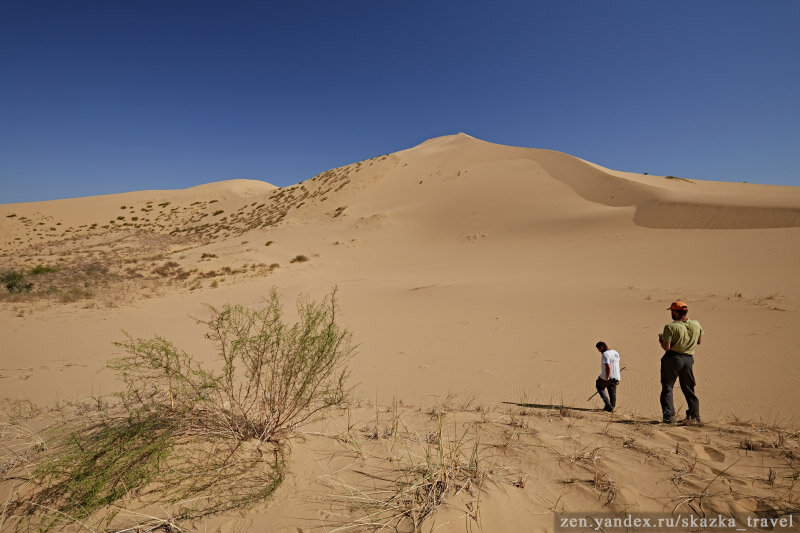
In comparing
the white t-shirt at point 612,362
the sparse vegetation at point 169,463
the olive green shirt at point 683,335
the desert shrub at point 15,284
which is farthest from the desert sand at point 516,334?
the olive green shirt at point 683,335

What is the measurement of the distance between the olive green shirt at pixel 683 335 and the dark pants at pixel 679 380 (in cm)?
9

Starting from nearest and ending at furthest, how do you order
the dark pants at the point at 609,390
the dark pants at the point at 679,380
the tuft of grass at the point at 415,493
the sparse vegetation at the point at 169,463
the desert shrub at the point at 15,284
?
the tuft of grass at the point at 415,493 → the sparse vegetation at the point at 169,463 → the dark pants at the point at 679,380 → the dark pants at the point at 609,390 → the desert shrub at the point at 15,284

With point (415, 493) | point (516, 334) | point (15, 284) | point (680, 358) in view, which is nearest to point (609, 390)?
point (680, 358)

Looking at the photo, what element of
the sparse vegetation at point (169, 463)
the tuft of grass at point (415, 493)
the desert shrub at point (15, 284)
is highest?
the desert shrub at point (15, 284)

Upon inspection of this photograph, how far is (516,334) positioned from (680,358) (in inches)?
129

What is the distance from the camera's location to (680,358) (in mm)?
3619

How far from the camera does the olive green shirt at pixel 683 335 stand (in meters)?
3.58

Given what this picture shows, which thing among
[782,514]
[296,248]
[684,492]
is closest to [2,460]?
[684,492]

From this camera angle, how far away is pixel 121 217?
124ft

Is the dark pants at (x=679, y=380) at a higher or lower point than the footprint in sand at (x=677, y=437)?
higher

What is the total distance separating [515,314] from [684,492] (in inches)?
228

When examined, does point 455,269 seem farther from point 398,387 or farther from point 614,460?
point 614,460

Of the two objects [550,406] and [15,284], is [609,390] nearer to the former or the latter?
[550,406]

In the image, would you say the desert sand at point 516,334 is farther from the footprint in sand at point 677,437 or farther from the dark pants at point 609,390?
the dark pants at point 609,390
